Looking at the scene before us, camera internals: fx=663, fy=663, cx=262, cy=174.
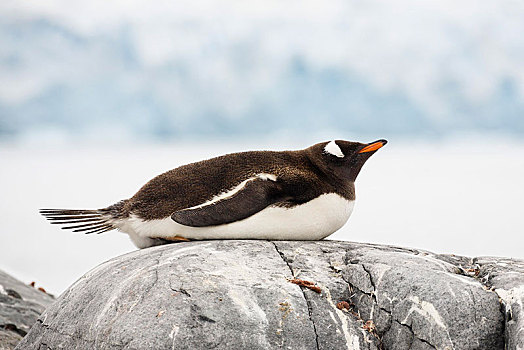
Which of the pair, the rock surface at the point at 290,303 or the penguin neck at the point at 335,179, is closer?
the rock surface at the point at 290,303

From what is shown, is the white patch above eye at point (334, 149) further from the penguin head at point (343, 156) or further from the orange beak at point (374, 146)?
the orange beak at point (374, 146)

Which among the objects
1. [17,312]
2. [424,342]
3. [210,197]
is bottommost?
[424,342]

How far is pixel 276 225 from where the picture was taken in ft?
13.6

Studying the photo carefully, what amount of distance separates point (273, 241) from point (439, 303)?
1120mm

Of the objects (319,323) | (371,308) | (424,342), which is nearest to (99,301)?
(319,323)

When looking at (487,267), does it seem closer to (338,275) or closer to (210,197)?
(338,275)

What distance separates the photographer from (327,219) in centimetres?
427

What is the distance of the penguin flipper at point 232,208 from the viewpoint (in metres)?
4.05

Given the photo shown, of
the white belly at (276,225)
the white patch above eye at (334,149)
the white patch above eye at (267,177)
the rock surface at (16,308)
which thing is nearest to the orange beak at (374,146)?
the white patch above eye at (334,149)

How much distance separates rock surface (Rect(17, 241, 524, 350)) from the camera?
3303 mm

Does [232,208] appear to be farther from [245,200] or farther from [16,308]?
[16,308]

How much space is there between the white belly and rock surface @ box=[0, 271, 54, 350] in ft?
5.65

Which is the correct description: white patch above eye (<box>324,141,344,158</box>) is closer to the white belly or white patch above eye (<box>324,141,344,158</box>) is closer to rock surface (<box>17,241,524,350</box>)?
the white belly

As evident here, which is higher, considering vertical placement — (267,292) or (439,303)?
(267,292)
